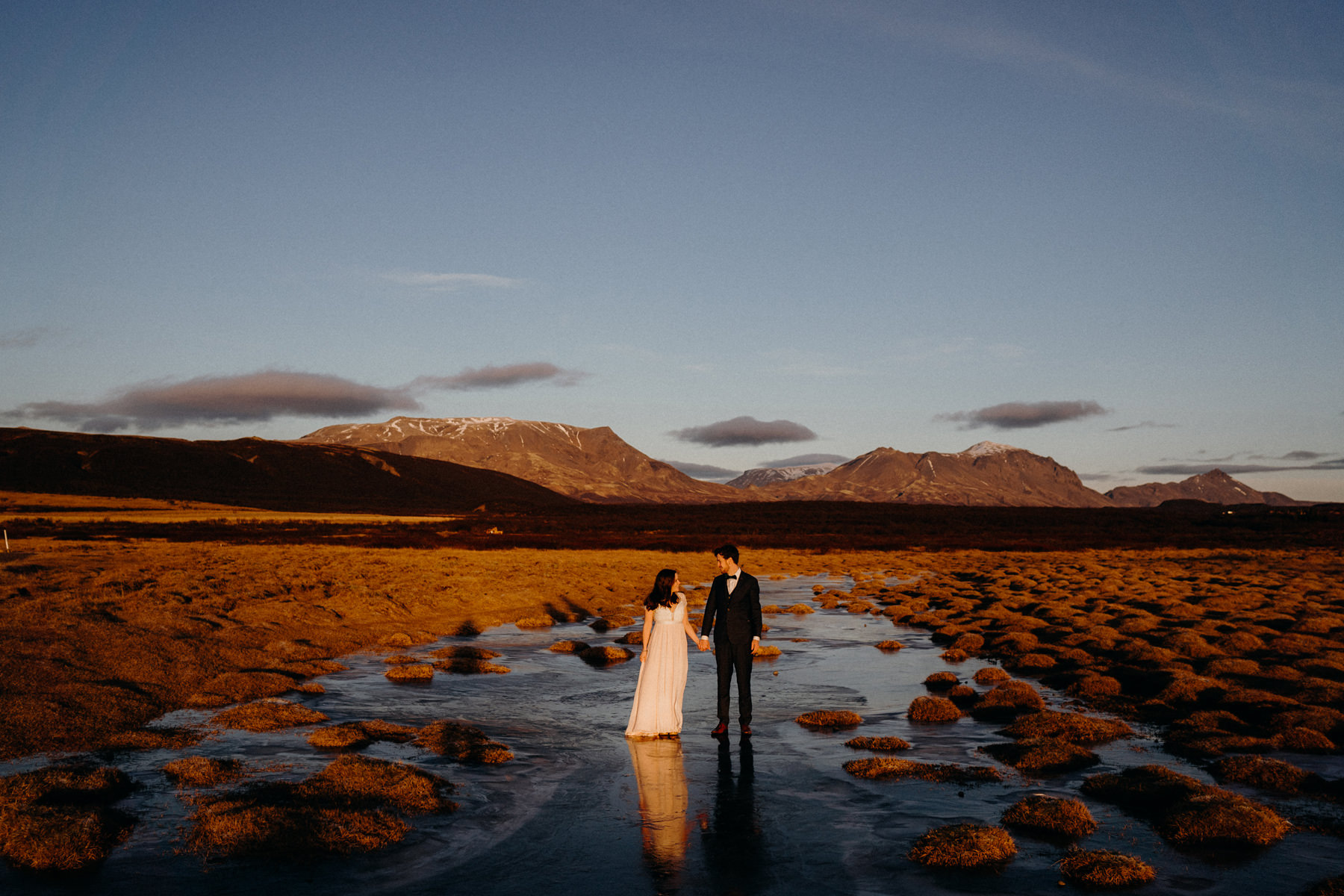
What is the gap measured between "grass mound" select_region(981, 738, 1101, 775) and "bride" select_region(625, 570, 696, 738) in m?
5.64

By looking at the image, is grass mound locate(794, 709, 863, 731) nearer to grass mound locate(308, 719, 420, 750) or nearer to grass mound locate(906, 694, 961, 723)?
grass mound locate(906, 694, 961, 723)

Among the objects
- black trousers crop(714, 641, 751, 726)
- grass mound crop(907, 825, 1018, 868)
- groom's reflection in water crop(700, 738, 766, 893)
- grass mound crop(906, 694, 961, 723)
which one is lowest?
grass mound crop(906, 694, 961, 723)

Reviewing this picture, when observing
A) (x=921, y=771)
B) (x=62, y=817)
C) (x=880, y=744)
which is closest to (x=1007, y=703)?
(x=880, y=744)

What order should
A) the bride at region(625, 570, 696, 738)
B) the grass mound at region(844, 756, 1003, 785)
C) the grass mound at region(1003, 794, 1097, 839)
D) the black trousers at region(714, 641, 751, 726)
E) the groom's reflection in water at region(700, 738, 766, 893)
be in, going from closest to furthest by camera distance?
the groom's reflection in water at region(700, 738, 766, 893), the grass mound at region(1003, 794, 1097, 839), the grass mound at region(844, 756, 1003, 785), the bride at region(625, 570, 696, 738), the black trousers at region(714, 641, 751, 726)

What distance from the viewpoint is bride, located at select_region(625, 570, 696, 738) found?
14734 millimetres

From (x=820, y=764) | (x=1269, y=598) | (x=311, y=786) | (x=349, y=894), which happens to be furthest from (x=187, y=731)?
(x=1269, y=598)

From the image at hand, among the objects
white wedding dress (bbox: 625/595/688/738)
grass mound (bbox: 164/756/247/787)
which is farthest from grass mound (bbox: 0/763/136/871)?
white wedding dress (bbox: 625/595/688/738)

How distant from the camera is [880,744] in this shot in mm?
15547

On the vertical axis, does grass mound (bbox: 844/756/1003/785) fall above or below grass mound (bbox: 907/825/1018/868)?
below

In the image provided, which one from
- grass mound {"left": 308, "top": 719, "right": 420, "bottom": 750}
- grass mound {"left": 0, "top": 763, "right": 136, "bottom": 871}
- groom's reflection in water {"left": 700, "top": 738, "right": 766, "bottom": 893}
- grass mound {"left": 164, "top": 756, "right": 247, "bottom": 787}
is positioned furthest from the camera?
grass mound {"left": 308, "top": 719, "right": 420, "bottom": 750}

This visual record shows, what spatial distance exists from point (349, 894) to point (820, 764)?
7941 mm

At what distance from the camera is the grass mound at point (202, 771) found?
12.7 m

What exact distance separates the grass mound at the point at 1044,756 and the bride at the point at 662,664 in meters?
5.64

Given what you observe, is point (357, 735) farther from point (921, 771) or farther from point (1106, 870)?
point (1106, 870)
